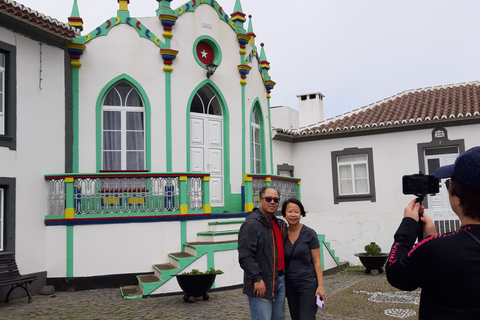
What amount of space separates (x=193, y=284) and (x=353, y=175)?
1094 cm

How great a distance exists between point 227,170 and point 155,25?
13.5 feet

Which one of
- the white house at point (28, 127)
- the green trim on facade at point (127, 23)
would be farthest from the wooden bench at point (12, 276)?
the green trim on facade at point (127, 23)

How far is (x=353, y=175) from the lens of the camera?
59.6ft

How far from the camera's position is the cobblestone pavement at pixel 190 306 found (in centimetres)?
764

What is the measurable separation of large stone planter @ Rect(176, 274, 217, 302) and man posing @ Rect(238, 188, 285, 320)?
393 cm

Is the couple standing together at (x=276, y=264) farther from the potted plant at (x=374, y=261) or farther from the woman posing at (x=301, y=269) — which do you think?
the potted plant at (x=374, y=261)

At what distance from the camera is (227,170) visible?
1316cm

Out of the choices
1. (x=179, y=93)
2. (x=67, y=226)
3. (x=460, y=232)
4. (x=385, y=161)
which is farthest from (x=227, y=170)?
(x=460, y=232)

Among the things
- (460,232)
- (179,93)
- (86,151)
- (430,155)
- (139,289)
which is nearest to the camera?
(460,232)

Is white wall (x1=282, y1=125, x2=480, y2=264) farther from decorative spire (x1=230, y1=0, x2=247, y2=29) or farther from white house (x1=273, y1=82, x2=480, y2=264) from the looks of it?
decorative spire (x1=230, y1=0, x2=247, y2=29)

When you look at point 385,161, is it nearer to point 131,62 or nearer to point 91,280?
point 131,62

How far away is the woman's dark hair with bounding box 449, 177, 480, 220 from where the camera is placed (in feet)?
7.11

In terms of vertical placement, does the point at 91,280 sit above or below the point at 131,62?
below

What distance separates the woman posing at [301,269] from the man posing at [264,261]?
9 centimetres
